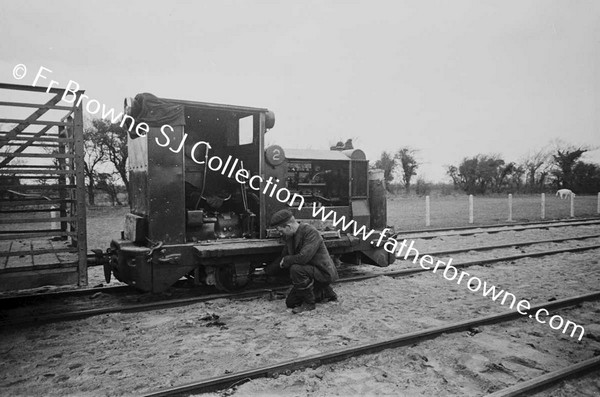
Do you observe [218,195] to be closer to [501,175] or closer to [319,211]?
[319,211]

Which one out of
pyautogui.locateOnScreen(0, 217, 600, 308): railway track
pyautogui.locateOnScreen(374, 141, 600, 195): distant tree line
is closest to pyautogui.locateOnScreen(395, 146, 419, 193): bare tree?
pyautogui.locateOnScreen(374, 141, 600, 195): distant tree line

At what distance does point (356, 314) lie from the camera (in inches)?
233

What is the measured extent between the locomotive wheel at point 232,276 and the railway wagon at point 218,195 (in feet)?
0.05

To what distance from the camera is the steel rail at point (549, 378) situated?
12.0 ft

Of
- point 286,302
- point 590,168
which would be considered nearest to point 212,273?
point 286,302

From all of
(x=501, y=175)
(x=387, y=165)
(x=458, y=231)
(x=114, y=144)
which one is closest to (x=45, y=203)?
(x=458, y=231)

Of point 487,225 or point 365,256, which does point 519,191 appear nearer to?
point 487,225

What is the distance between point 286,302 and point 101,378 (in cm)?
277

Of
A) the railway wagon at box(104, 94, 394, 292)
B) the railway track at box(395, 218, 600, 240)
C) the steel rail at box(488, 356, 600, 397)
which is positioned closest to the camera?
the steel rail at box(488, 356, 600, 397)

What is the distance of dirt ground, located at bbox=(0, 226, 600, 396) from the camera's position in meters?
3.88

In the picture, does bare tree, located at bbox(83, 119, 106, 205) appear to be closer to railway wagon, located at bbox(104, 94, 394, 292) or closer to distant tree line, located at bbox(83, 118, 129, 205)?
distant tree line, located at bbox(83, 118, 129, 205)

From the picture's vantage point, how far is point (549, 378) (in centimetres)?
389

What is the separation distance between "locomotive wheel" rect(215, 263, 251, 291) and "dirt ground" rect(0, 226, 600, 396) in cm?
35

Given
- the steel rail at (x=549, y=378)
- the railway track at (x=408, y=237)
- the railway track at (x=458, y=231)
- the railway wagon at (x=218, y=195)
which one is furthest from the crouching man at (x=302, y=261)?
the railway track at (x=458, y=231)
